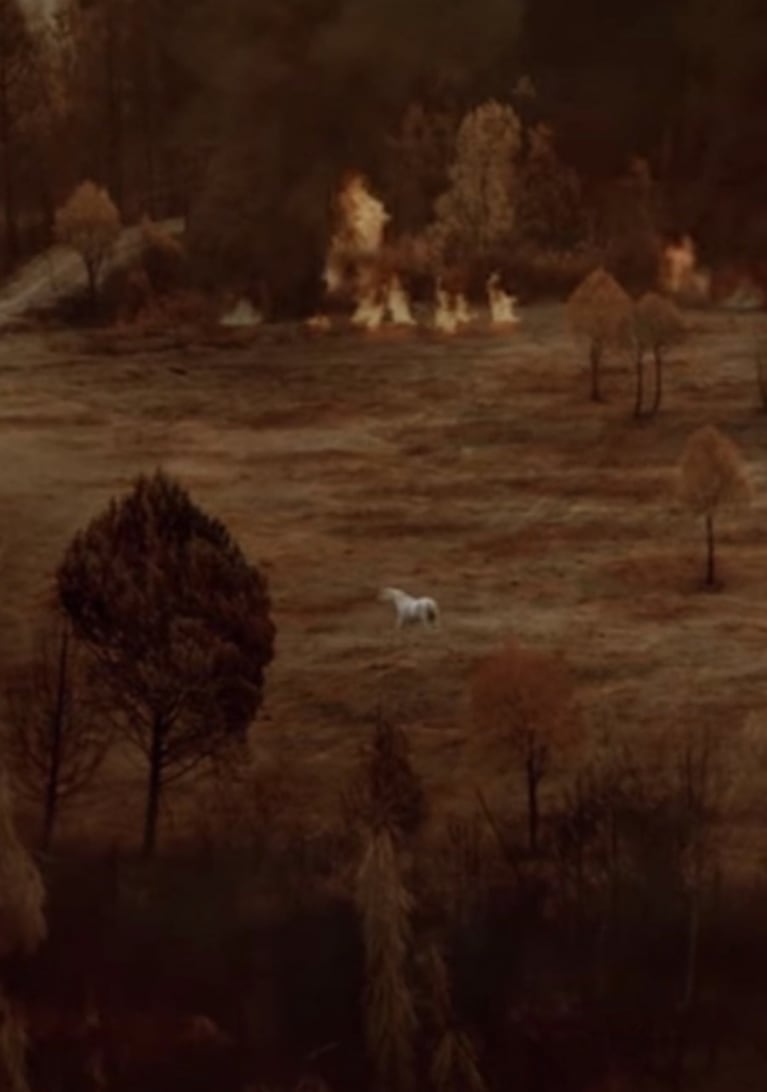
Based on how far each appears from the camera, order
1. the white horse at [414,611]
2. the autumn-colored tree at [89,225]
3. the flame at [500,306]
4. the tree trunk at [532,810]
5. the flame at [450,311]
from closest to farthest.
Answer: the tree trunk at [532,810] < the white horse at [414,611] < the flame at [450,311] < the flame at [500,306] < the autumn-colored tree at [89,225]

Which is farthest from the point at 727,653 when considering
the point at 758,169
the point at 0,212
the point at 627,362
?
the point at 0,212

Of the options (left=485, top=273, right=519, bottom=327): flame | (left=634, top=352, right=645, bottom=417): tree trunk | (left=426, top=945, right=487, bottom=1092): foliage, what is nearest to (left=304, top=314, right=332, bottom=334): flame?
(left=485, top=273, right=519, bottom=327): flame

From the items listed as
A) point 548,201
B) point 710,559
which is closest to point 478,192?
Result: point 548,201

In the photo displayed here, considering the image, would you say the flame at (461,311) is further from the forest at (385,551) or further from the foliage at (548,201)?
the foliage at (548,201)

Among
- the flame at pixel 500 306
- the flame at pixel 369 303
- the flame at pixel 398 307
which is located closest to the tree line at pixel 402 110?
the flame at pixel 369 303

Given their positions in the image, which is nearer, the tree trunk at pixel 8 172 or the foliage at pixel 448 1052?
the foliage at pixel 448 1052

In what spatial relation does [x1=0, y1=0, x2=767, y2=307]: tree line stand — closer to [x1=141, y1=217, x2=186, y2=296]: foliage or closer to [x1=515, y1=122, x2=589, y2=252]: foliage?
[x1=515, y1=122, x2=589, y2=252]: foliage

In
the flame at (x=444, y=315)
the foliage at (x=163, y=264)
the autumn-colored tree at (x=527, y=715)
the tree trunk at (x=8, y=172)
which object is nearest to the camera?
the autumn-colored tree at (x=527, y=715)
